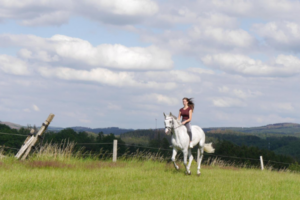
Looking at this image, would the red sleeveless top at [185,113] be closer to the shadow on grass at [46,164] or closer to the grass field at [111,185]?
the grass field at [111,185]

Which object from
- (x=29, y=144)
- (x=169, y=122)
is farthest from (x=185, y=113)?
(x=29, y=144)

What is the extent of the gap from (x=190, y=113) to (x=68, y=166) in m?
6.07

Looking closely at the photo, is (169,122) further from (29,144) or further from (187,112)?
(29,144)

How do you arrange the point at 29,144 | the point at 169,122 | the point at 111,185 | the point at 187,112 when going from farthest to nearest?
1. the point at 29,144
2. the point at 187,112
3. the point at 169,122
4. the point at 111,185

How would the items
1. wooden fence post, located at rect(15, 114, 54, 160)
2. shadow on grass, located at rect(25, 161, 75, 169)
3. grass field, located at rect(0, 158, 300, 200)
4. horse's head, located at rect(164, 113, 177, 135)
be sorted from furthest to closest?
wooden fence post, located at rect(15, 114, 54, 160) → shadow on grass, located at rect(25, 161, 75, 169) → horse's head, located at rect(164, 113, 177, 135) → grass field, located at rect(0, 158, 300, 200)

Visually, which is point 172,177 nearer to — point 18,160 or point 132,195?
point 132,195

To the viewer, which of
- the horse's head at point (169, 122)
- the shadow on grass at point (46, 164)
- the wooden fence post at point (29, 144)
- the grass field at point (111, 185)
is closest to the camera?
the grass field at point (111, 185)

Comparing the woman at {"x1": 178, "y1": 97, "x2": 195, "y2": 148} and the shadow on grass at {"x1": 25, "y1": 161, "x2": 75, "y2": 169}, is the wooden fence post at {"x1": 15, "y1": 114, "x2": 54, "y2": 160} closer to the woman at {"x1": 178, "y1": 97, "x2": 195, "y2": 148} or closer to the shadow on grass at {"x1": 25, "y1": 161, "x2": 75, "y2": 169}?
the shadow on grass at {"x1": 25, "y1": 161, "x2": 75, "y2": 169}

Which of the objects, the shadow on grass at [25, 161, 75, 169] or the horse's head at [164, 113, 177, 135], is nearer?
the horse's head at [164, 113, 177, 135]

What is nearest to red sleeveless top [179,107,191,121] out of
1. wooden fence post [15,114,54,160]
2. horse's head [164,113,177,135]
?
horse's head [164,113,177,135]

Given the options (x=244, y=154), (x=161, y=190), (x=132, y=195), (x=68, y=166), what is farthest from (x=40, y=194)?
(x=244, y=154)

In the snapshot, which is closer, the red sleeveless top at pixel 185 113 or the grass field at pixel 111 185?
the grass field at pixel 111 185

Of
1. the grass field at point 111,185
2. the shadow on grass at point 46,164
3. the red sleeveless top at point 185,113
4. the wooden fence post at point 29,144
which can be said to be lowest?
Answer: the grass field at point 111,185

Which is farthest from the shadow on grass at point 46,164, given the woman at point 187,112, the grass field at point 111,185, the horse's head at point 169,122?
the woman at point 187,112
